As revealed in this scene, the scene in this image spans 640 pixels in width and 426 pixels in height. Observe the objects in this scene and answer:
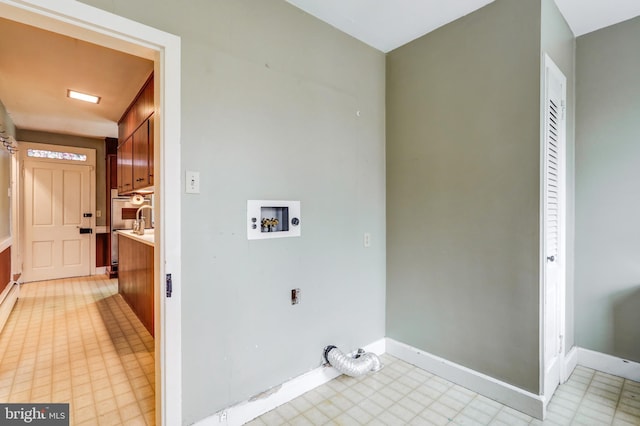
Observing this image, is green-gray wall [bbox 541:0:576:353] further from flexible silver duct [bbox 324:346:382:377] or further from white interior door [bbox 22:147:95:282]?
white interior door [bbox 22:147:95:282]

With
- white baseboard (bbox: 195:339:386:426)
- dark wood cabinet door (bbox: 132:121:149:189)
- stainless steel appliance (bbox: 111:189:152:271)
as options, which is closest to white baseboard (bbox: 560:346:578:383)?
white baseboard (bbox: 195:339:386:426)

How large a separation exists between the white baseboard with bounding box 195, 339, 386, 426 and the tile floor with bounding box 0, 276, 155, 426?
470 millimetres

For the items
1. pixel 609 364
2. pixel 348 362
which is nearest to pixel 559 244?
pixel 609 364

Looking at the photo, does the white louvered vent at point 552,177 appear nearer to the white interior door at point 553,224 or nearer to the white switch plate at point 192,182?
the white interior door at point 553,224

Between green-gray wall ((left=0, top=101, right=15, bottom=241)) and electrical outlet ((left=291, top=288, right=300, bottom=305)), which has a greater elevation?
green-gray wall ((left=0, top=101, right=15, bottom=241))

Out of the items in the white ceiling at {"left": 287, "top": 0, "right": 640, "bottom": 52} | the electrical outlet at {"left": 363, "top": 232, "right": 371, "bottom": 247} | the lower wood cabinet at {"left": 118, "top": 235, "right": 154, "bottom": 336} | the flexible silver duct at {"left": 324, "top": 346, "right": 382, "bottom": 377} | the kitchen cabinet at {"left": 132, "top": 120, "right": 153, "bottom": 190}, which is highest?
the white ceiling at {"left": 287, "top": 0, "right": 640, "bottom": 52}

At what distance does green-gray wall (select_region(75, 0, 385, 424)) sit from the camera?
1688 millimetres

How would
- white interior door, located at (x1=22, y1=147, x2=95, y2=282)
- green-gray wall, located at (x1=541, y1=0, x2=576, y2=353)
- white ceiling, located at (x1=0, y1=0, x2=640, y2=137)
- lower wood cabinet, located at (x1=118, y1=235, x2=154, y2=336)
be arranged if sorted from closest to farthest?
1. white ceiling, located at (x1=0, y1=0, x2=640, y2=137)
2. green-gray wall, located at (x1=541, y1=0, x2=576, y2=353)
3. lower wood cabinet, located at (x1=118, y1=235, x2=154, y2=336)
4. white interior door, located at (x1=22, y1=147, x2=95, y2=282)

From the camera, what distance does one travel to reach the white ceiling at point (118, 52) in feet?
6.97

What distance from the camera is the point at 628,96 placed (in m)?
2.32

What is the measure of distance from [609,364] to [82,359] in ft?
13.8

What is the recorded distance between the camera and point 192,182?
1.66 m

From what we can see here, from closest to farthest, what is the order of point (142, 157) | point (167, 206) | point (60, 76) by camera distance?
point (167, 206)
point (60, 76)
point (142, 157)

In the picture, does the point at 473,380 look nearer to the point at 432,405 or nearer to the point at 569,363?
the point at 432,405
